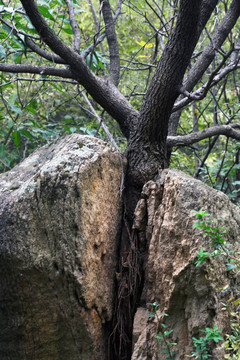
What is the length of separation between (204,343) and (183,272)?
16.4 inches

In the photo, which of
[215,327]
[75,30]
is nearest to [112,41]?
[75,30]

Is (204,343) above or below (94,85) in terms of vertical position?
below

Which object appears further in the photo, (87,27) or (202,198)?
(87,27)

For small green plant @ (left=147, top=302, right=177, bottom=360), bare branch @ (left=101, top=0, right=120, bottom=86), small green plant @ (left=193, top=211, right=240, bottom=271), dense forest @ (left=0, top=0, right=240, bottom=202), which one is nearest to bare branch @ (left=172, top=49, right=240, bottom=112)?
dense forest @ (left=0, top=0, right=240, bottom=202)

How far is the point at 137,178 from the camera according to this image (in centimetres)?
312

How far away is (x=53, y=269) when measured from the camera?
2.48 metres

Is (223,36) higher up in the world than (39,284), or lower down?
higher up

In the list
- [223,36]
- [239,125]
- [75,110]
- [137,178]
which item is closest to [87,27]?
[75,110]

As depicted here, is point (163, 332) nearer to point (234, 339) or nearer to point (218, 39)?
point (234, 339)

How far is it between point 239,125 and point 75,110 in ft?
16.9

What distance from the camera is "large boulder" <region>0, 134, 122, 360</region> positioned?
248 cm

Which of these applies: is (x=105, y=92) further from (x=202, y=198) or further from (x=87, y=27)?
(x=87, y=27)

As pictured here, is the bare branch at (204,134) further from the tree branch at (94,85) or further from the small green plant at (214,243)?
the small green plant at (214,243)

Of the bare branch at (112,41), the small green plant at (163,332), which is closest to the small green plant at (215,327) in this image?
the small green plant at (163,332)
